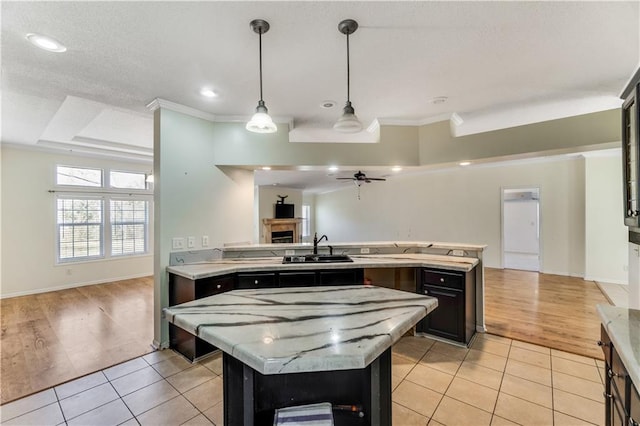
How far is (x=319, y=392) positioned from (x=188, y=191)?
8.82 ft

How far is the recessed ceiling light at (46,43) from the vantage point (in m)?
1.91

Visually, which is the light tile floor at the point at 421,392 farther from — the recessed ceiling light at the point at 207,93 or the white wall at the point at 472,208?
the white wall at the point at 472,208

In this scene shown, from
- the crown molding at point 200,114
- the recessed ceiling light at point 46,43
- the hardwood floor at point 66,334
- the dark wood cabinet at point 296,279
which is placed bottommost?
the hardwood floor at point 66,334

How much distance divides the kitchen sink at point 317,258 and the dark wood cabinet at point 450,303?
909 millimetres

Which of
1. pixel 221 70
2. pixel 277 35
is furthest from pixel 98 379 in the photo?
pixel 277 35

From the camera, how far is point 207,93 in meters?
2.83

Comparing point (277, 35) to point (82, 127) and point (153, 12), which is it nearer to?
point (153, 12)

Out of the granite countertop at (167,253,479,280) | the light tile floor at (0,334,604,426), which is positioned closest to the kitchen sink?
the granite countertop at (167,253,479,280)

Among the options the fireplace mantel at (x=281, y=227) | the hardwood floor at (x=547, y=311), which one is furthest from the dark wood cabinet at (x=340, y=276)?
the fireplace mantel at (x=281, y=227)

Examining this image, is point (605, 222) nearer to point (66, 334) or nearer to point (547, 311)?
point (547, 311)

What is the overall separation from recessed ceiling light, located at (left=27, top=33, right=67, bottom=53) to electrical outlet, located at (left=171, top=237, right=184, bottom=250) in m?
1.87

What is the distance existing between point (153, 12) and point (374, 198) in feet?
27.3

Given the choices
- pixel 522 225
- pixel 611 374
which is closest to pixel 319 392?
pixel 611 374

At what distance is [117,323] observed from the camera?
374 cm
